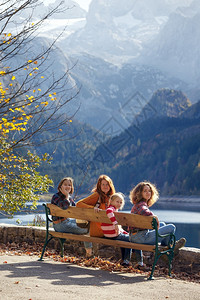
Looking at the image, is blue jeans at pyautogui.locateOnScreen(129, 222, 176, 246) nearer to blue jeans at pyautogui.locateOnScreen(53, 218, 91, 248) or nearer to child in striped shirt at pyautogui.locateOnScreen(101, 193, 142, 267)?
child in striped shirt at pyautogui.locateOnScreen(101, 193, 142, 267)

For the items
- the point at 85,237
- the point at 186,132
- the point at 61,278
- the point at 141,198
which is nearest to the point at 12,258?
the point at 85,237

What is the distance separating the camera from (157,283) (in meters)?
6.66

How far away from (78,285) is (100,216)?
164 cm

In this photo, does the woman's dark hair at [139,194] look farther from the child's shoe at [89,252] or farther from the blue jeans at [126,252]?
the child's shoe at [89,252]

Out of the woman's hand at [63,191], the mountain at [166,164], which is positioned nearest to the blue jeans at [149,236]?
the woman's hand at [63,191]

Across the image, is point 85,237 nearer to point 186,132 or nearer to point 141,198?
point 141,198

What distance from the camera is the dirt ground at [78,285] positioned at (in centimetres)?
568

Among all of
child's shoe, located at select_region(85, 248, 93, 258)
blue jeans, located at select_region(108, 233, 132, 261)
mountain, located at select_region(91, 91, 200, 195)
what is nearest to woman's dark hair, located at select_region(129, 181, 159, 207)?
blue jeans, located at select_region(108, 233, 132, 261)

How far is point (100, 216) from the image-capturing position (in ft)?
25.3

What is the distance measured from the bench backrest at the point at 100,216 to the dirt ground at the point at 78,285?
0.76 metres

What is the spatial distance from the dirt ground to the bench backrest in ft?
2.51

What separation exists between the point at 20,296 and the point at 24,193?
5.58 m

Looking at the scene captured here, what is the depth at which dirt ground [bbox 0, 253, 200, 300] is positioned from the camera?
568 centimetres

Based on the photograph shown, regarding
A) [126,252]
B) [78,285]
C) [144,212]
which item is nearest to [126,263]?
[126,252]
